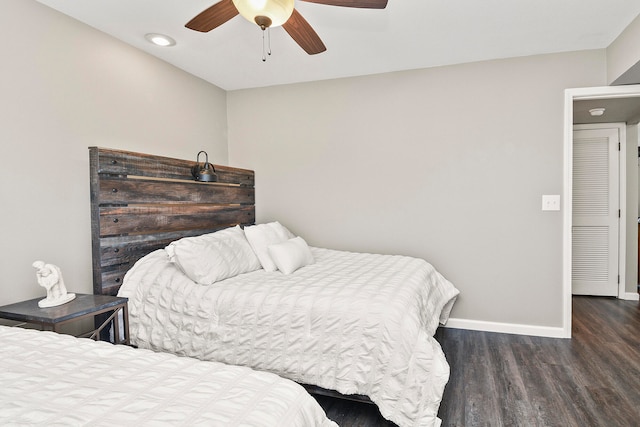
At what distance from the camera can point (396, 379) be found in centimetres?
193

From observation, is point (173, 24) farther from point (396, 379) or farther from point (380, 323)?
point (396, 379)

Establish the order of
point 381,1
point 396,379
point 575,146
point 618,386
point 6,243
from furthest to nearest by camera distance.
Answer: point 575,146, point 618,386, point 6,243, point 396,379, point 381,1

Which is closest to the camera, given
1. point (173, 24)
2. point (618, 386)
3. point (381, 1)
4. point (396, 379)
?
point (381, 1)

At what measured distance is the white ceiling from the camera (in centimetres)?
241

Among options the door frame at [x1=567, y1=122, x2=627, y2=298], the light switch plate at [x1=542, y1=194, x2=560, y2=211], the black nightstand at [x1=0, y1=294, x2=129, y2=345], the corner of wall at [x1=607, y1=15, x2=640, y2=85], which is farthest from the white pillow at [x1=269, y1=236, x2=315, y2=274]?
the door frame at [x1=567, y1=122, x2=627, y2=298]

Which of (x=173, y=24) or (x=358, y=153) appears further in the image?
(x=358, y=153)

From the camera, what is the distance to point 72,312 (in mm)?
2043

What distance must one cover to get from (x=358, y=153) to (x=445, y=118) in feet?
2.89

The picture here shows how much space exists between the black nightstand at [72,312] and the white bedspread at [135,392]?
58cm

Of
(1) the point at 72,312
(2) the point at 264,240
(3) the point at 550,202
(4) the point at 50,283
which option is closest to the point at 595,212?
(3) the point at 550,202

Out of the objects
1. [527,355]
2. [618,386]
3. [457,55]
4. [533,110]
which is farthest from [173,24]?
[618,386]

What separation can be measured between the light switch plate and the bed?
3.55 ft

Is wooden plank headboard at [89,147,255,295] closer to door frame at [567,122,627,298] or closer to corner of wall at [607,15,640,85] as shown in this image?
corner of wall at [607,15,640,85]

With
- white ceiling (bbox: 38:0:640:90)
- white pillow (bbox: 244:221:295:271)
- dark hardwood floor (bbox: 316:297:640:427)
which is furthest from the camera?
white pillow (bbox: 244:221:295:271)
